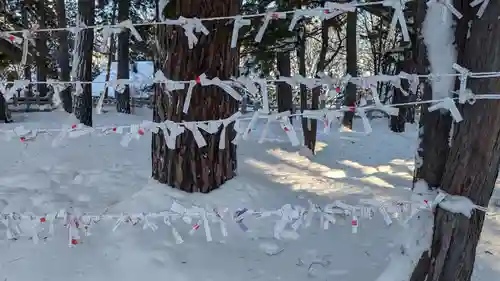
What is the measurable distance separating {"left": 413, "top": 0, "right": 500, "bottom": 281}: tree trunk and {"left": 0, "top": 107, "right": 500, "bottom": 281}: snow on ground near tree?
2.36 ft

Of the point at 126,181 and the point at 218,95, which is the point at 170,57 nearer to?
the point at 218,95

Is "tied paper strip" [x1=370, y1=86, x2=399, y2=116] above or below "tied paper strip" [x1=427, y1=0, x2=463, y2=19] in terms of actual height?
below

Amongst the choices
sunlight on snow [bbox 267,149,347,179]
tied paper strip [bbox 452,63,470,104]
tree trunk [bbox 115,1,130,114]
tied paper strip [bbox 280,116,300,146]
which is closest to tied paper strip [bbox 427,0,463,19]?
tied paper strip [bbox 452,63,470,104]

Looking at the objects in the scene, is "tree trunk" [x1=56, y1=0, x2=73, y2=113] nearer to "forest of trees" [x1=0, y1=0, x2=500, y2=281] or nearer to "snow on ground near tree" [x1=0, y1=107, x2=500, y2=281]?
"forest of trees" [x1=0, y1=0, x2=500, y2=281]

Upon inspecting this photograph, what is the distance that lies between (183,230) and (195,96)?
1.06 metres

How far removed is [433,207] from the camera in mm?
2559

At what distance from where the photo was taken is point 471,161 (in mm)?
2396

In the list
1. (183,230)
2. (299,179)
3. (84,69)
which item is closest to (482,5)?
(183,230)

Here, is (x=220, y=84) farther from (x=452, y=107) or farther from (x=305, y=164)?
(x=305, y=164)

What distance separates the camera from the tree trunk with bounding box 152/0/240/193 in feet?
12.7

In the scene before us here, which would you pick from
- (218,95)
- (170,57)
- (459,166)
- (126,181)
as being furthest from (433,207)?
(126,181)

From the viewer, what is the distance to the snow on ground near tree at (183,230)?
10.4 feet

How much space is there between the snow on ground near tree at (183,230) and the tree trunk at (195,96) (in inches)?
5.9

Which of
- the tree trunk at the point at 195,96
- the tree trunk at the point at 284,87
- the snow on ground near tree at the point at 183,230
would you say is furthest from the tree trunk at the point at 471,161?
the tree trunk at the point at 284,87
